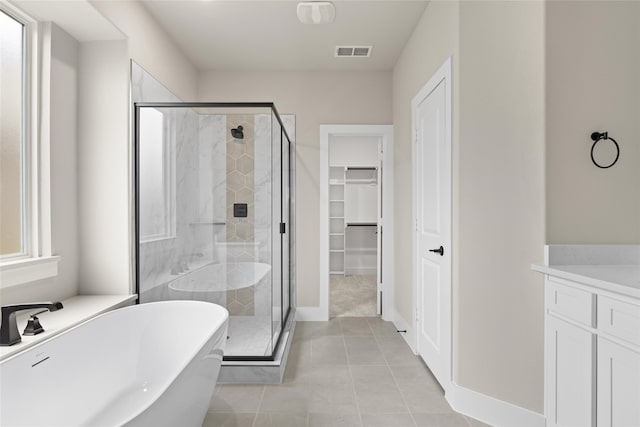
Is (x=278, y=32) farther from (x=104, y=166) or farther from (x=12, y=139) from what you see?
(x=12, y=139)

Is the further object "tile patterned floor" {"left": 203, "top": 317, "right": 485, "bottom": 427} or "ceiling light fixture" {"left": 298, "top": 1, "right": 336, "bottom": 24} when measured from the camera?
"ceiling light fixture" {"left": 298, "top": 1, "right": 336, "bottom": 24}

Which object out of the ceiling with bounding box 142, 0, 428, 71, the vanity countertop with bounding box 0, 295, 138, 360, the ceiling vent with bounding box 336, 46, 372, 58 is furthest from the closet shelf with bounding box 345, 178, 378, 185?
the vanity countertop with bounding box 0, 295, 138, 360

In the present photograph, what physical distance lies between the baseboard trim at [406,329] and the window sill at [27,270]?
2709mm

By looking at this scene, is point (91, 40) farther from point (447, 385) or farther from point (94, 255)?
point (447, 385)

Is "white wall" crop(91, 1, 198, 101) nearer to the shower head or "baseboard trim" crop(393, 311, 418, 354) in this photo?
the shower head

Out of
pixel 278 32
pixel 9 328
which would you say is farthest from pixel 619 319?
pixel 278 32

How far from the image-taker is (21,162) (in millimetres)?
2111

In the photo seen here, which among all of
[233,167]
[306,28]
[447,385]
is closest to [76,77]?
[233,167]

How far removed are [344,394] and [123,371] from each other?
1.38m

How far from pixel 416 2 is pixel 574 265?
2192mm

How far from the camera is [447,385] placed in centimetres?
232

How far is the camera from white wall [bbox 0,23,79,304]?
219cm

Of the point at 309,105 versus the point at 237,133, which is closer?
the point at 237,133

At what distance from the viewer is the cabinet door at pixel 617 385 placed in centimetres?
132
